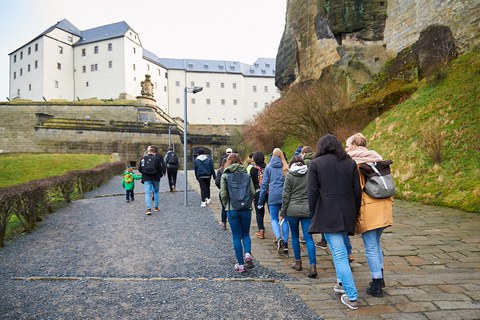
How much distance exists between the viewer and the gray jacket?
4555 millimetres

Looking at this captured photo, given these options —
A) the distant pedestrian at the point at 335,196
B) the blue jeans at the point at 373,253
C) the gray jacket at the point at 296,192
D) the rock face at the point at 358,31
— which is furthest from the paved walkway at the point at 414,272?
A: the rock face at the point at 358,31

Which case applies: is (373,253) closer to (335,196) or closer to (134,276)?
(335,196)

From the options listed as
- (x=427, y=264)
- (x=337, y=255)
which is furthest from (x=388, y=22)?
(x=337, y=255)

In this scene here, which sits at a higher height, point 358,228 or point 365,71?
point 365,71

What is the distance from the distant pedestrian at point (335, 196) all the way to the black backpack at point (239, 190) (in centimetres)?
131

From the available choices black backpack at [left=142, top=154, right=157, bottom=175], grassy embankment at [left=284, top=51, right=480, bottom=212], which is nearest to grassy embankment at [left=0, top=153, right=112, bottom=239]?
black backpack at [left=142, top=154, right=157, bottom=175]

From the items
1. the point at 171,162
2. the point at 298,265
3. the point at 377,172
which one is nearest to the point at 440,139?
the point at 298,265

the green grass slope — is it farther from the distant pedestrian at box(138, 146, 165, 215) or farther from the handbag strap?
the distant pedestrian at box(138, 146, 165, 215)

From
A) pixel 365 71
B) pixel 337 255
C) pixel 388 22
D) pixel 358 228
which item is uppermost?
pixel 388 22

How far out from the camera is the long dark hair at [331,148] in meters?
3.53

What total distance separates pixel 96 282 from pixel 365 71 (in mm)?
22675

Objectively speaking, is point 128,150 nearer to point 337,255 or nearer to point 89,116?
point 89,116

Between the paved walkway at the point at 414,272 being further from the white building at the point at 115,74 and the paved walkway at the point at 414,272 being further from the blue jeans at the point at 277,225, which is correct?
the white building at the point at 115,74

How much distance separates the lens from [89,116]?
45156 millimetres
